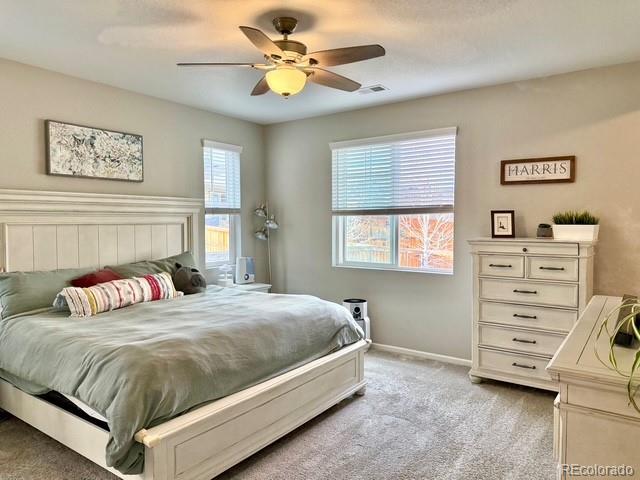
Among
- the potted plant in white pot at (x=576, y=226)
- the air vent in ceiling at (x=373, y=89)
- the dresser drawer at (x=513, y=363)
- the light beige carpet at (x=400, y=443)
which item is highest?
the air vent in ceiling at (x=373, y=89)

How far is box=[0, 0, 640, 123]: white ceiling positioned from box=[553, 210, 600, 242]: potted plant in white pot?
1.16 m

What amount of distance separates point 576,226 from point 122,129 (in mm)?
3884

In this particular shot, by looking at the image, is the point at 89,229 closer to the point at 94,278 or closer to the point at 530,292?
the point at 94,278

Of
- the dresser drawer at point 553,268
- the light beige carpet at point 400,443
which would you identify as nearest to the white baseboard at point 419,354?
the light beige carpet at point 400,443

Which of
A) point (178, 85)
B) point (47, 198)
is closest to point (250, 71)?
point (178, 85)

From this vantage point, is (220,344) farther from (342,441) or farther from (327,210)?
(327,210)

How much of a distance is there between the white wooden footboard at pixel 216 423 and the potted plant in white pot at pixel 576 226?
1949 millimetres

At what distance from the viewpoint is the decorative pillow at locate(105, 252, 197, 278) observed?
3648 millimetres

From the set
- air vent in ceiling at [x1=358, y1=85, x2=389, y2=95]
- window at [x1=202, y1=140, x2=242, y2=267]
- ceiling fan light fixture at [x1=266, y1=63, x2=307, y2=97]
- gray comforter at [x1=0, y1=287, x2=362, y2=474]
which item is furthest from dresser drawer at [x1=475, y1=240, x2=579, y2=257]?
window at [x1=202, y1=140, x2=242, y2=267]

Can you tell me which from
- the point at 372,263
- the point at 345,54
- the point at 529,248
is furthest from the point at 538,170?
the point at 345,54

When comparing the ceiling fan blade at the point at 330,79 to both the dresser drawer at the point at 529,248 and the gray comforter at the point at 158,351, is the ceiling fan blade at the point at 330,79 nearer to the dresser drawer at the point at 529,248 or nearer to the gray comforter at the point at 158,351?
the gray comforter at the point at 158,351

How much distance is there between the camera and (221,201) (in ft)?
16.3

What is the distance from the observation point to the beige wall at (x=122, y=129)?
3.31 metres

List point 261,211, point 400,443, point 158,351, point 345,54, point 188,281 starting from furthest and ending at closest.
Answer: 1. point 261,211
2. point 188,281
3. point 400,443
4. point 345,54
5. point 158,351
